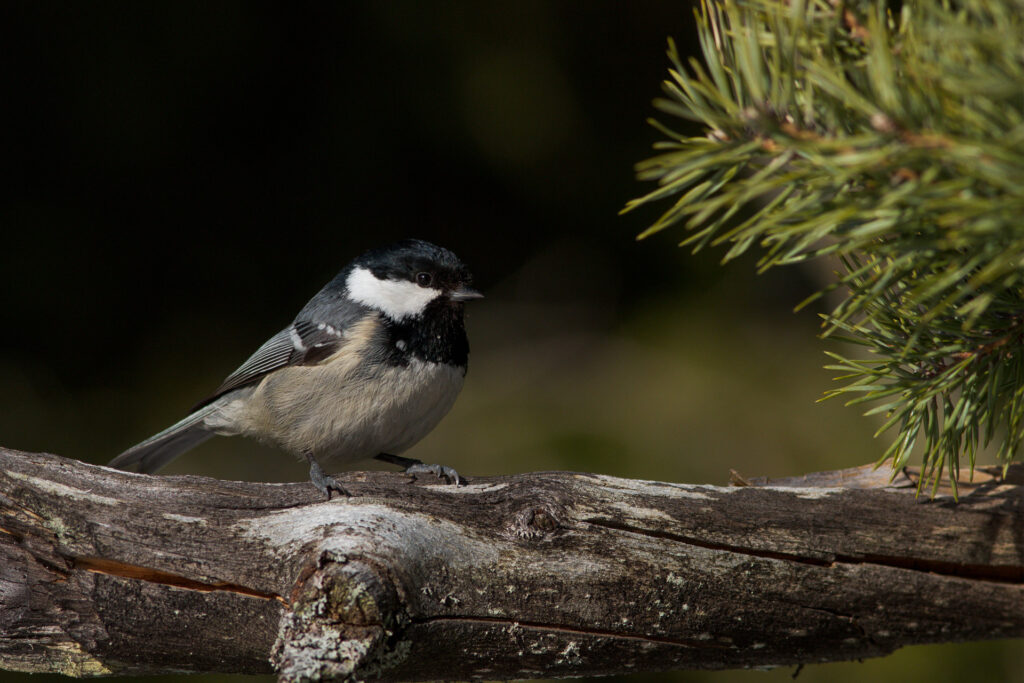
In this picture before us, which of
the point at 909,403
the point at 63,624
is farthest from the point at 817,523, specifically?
the point at 63,624

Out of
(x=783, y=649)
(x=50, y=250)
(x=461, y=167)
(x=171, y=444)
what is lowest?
(x=783, y=649)

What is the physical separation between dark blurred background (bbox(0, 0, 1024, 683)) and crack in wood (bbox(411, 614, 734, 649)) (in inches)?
44.9

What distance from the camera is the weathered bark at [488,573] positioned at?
1.32 meters

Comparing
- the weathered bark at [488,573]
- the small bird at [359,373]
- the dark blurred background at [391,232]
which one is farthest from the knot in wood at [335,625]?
the dark blurred background at [391,232]

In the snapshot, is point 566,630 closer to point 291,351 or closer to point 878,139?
point 878,139

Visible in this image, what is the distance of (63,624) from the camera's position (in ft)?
4.41

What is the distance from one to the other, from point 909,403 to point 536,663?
72 centimetres

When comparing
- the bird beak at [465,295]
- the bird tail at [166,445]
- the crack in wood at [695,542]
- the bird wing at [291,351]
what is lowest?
the crack in wood at [695,542]

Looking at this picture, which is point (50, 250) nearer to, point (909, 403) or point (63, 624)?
point (63, 624)

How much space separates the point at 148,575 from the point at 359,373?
83cm

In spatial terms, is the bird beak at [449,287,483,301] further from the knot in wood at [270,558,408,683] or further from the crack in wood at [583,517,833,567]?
the knot in wood at [270,558,408,683]

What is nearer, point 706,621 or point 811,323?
point 706,621

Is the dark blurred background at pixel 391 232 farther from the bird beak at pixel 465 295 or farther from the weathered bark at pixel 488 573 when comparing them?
the weathered bark at pixel 488 573

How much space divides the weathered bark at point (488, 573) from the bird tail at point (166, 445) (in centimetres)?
81
